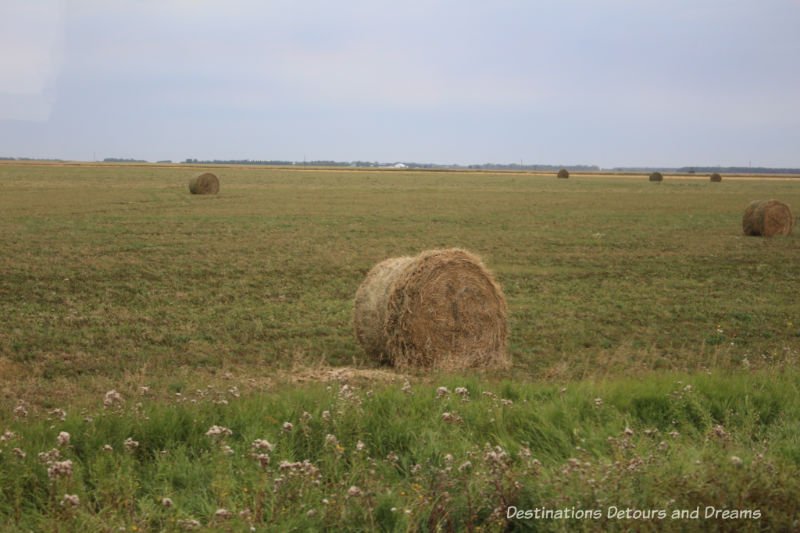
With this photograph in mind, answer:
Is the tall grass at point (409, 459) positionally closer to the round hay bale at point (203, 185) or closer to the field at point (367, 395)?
the field at point (367, 395)

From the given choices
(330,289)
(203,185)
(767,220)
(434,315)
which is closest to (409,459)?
(434,315)

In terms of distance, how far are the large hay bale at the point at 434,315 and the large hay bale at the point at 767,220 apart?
18792mm

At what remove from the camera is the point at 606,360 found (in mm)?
9211

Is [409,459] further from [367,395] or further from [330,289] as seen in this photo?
[330,289]

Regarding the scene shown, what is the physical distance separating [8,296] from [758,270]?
712 inches

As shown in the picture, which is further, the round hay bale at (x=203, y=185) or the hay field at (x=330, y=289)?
the round hay bale at (x=203, y=185)

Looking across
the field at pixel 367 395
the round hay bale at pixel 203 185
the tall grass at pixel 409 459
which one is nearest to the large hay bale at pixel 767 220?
the field at pixel 367 395

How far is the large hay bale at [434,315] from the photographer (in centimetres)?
949

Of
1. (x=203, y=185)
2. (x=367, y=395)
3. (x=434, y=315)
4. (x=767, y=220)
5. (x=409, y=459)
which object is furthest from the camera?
(x=203, y=185)

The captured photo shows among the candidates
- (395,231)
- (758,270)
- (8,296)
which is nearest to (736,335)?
(758,270)

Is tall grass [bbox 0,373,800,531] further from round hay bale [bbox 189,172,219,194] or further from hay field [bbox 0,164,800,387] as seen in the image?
round hay bale [bbox 189,172,219,194]

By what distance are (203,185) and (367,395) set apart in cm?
4179

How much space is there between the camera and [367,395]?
6133 mm

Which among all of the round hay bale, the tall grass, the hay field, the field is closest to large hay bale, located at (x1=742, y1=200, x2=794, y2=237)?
the hay field
